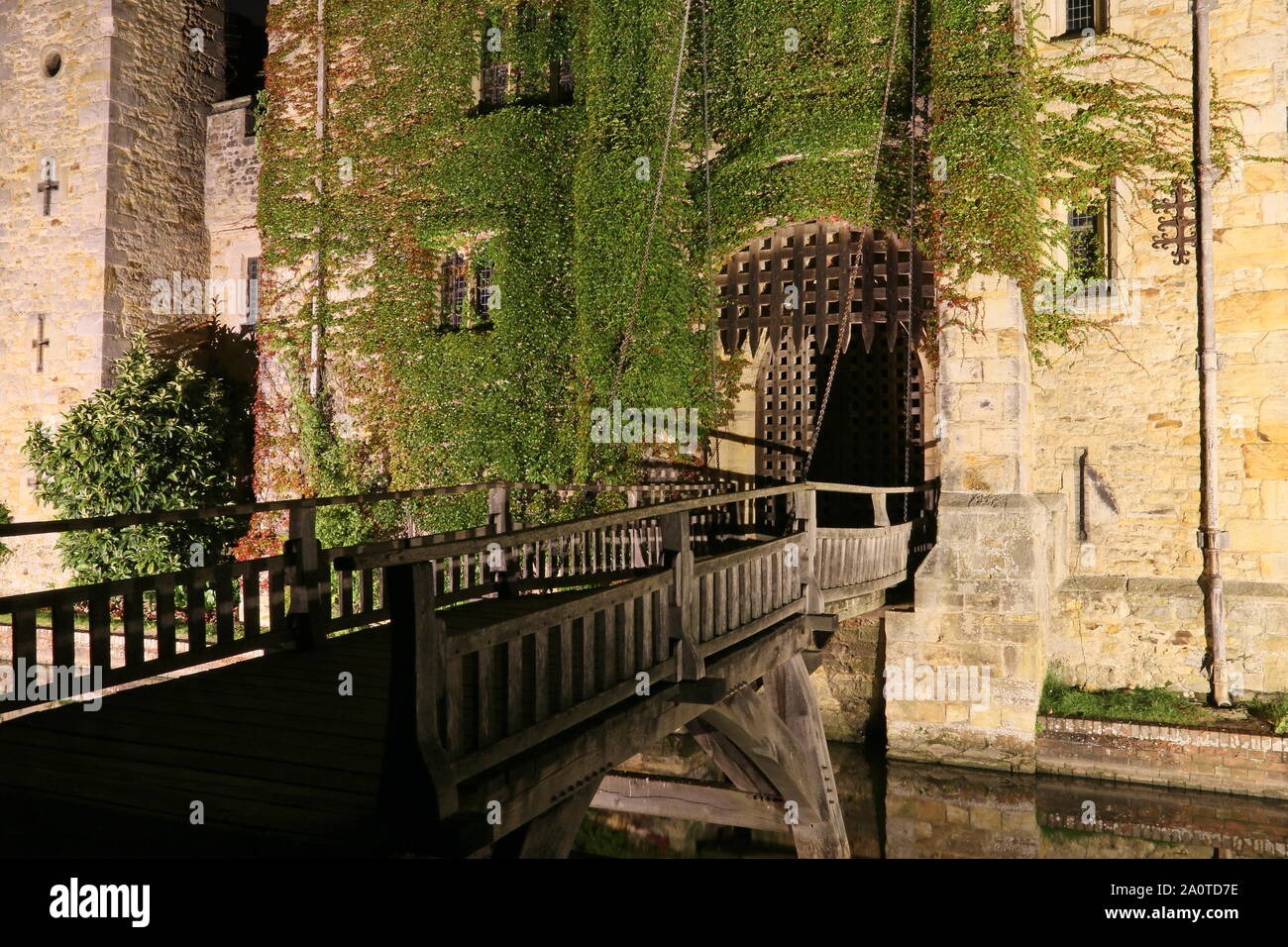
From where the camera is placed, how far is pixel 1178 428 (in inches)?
377

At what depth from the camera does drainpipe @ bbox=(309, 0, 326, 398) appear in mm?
12945

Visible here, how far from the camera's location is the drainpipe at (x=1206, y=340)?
362 inches

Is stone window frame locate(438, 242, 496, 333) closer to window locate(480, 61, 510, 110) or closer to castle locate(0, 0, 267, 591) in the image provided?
window locate(480, 61, 510, 110)

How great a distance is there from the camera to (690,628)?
4801 mm

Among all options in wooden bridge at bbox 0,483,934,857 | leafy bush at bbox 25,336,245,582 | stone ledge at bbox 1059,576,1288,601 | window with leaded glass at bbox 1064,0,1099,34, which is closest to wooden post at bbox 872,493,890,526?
wooden bridge at bbox 0,483,934,857

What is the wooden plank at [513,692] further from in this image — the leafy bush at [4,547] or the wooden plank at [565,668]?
the leafy bush at [4,547]

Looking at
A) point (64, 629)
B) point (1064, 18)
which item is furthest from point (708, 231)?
point (64, 629)

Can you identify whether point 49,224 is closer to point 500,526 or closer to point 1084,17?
point 500,526

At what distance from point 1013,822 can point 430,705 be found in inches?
254

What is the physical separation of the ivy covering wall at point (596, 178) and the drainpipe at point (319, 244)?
6 cm
